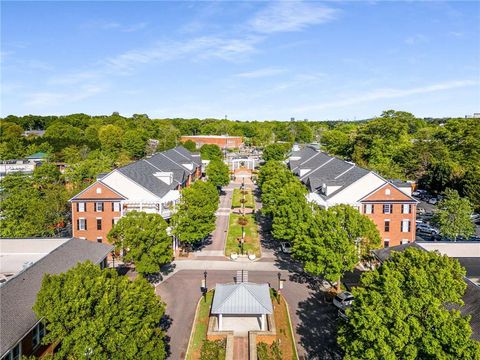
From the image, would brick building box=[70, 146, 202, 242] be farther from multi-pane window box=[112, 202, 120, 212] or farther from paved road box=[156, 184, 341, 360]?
paved road box=[156, 184, 341, 360]

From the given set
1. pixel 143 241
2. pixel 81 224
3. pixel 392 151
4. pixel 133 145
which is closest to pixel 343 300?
pixel 143 241

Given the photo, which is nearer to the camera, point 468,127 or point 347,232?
point 347,232

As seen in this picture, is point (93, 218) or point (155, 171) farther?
point (155, 171)

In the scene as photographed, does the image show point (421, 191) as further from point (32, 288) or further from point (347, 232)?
point (32, 288)

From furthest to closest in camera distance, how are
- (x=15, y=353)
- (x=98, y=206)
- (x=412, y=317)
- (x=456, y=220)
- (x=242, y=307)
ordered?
(x=98, y=206), (x=456, y=220), (x=242, y=307), (x=15, y=353), (x=412, y=317)

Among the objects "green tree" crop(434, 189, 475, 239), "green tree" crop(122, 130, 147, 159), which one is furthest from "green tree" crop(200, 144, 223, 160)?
"green tree" crop(434, 189, 475, 239)

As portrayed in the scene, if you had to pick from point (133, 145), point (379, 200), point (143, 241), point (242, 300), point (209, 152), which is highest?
point (133, 145)

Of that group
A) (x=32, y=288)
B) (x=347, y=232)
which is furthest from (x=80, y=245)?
(x=347, y=232)

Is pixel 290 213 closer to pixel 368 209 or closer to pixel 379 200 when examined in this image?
pixel 368 209
